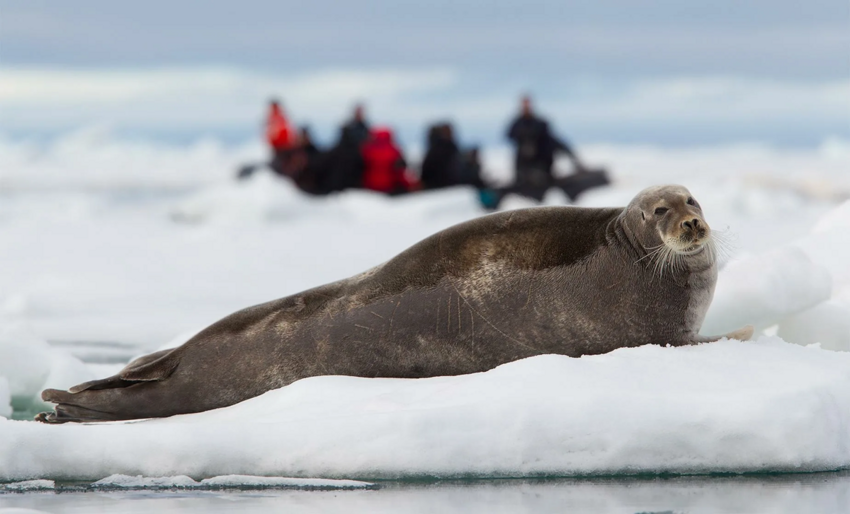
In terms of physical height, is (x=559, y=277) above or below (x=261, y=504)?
above

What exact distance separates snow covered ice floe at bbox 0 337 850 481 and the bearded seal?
61cm

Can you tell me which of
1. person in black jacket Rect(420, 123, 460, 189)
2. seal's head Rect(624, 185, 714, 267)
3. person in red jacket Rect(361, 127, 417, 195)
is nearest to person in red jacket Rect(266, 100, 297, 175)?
person in red jacket Rect(361, 127, 417, 195)

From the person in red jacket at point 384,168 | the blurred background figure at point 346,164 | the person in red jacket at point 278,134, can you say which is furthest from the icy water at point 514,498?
the person in red jacket at point 278,134

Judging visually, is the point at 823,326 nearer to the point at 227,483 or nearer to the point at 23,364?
the point at 227,483

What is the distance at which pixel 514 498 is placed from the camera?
12.8ft

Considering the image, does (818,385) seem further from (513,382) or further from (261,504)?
(261,504)

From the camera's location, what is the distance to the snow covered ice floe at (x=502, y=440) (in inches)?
167

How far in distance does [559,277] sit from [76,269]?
7.95 metres

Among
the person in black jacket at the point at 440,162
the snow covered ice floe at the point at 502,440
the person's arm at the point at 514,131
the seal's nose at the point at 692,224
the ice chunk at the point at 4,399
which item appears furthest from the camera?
the person in black jacket at the point at 440,162

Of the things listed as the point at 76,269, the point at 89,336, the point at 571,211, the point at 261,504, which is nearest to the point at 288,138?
the point at 76,269

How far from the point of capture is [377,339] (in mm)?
5074

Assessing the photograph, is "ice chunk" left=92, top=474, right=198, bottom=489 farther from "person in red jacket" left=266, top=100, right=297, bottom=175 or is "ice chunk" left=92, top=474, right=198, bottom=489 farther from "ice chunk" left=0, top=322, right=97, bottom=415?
"person in red jacket" left=266, top=100, right=297, bottom=175

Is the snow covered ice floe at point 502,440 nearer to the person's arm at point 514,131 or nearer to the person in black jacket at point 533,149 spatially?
the person in black jacket at point 533,149

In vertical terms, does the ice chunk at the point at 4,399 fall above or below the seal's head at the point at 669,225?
below
